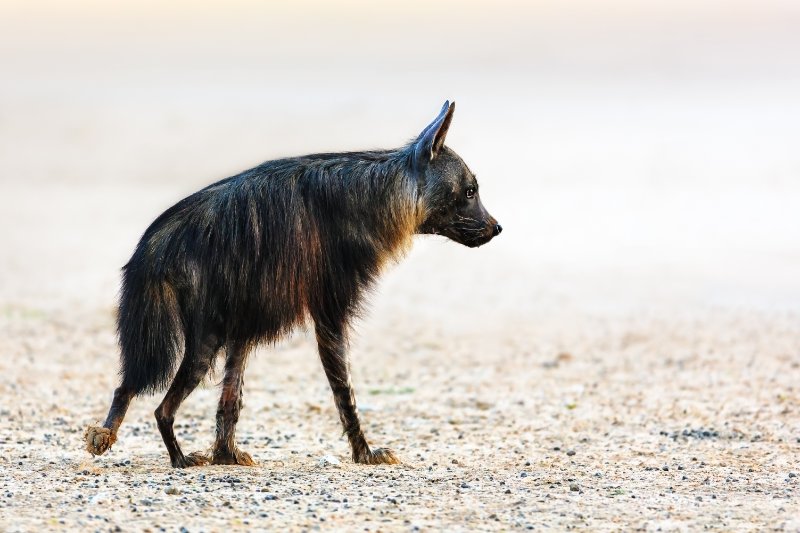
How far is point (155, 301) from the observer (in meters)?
8.05

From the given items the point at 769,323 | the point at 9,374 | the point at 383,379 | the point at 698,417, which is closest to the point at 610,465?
the point at 698,417

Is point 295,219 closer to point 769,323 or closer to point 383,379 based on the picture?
point 383,379

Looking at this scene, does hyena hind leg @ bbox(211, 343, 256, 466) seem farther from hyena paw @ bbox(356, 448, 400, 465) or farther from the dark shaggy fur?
hyena paw @ bbox(356, 448, 400, 465)

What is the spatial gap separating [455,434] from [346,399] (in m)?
1.90

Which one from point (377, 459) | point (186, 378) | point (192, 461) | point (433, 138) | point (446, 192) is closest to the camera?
point (186, 378)

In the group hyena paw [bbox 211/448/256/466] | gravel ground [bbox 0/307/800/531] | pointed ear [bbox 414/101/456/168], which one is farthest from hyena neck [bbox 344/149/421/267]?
hyena paw [bbox 211/448/256/466]

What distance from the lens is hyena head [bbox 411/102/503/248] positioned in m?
8.73

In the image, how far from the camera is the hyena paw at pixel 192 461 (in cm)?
841

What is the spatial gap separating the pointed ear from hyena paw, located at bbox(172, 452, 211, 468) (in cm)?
241

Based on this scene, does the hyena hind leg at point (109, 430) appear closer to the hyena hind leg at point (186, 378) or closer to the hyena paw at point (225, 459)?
the hyena hind leg at point (186, 378)

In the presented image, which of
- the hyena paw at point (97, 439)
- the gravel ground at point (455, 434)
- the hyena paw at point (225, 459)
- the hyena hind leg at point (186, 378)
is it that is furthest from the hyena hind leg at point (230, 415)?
the hyena paw at point (97, 439)

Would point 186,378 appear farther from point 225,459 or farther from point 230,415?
point 225,459

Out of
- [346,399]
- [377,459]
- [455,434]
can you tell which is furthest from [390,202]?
[455,434]

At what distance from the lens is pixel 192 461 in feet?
28.0
